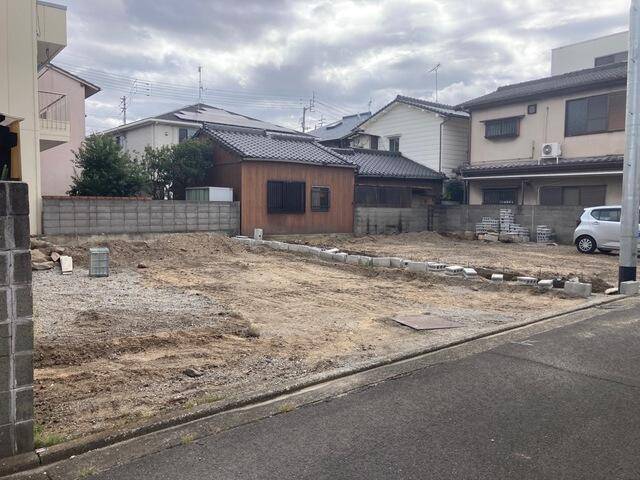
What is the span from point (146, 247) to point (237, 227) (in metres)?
3.66

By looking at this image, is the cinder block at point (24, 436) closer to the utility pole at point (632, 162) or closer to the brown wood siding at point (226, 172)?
the utility pole at point (632, 162)

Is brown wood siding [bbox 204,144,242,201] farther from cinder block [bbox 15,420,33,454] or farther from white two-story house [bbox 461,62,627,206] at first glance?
cinder block [bbox 15,420,33,454]

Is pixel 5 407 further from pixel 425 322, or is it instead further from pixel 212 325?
pixel 425 322

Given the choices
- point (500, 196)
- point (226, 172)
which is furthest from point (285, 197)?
point (500, 196)

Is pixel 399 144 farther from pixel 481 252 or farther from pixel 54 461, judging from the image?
pixel 54 461

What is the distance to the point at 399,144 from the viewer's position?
26.8 meters

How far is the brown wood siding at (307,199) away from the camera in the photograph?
16656 millimetres

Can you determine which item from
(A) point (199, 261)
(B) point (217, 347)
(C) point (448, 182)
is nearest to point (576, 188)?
(C) point (448, 182)

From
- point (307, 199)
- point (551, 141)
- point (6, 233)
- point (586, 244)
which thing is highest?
point (551, 141)

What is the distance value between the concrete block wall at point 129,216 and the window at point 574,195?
41.7ft

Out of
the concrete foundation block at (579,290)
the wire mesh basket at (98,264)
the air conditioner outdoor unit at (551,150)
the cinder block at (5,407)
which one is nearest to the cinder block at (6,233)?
the cinder block at (5,407)

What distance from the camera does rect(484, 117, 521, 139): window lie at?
21.8m

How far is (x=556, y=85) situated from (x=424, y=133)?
649 centimetres

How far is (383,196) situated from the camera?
2131cm
